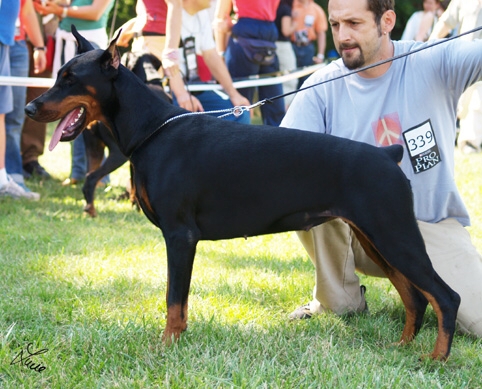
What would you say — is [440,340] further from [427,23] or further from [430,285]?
[427,23]

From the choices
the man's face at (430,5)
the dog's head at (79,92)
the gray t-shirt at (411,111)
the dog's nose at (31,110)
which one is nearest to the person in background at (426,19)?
the man's face at (430,5)

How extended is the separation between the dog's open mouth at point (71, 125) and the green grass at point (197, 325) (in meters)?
0.89

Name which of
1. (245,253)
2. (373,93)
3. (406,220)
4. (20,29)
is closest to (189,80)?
(245,253)

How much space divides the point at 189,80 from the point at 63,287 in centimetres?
251

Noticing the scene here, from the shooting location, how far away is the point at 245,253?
5105 mm

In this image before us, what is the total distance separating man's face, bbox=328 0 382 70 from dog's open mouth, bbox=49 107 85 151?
1.29 meters

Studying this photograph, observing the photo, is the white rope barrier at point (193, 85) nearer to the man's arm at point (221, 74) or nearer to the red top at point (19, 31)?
the man's arm at point (221, 74)

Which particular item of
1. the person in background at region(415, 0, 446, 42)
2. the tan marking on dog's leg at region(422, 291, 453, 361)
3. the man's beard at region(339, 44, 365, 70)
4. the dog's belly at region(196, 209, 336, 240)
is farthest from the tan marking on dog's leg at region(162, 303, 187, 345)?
the person in background at region(415, 0, 446, 42)

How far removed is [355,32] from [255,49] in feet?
14.6

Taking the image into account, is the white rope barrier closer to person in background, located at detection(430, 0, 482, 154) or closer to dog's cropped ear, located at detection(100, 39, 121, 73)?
person in background, located at detection(430, 0, 482, 154)

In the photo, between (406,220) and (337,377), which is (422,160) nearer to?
(406,220)

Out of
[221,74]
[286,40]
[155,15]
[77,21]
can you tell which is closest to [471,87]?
[286,40]

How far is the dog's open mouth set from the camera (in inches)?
131

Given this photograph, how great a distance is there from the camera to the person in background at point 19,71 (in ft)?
23.4
